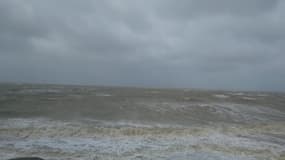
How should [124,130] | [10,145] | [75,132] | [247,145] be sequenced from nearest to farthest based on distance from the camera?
[10,145], [247,145], [75,132], [124,130]

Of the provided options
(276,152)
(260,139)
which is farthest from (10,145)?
Result: (260,139)

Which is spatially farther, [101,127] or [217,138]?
[101,127]

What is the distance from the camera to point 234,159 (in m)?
11.7

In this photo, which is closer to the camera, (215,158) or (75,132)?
(215,158)

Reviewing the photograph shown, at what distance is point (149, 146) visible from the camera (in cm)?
1358

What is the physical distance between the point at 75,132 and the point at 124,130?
3692 mm

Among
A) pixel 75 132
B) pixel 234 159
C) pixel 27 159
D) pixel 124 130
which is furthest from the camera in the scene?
pixel 124 130

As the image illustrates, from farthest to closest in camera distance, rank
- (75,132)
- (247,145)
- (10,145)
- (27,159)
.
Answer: (75,132), (247,145), (10,145), (27,159)

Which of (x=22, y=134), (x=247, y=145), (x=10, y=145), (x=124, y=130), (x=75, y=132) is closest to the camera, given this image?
(x=10, y=145)

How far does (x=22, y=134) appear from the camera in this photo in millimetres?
15547

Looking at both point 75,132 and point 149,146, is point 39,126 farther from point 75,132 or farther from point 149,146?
point 149,146

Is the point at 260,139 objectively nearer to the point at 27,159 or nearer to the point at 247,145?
the point at 247,145

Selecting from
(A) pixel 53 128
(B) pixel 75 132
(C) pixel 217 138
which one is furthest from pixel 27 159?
(C) pixel 217 138

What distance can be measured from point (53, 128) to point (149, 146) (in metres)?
8.39
